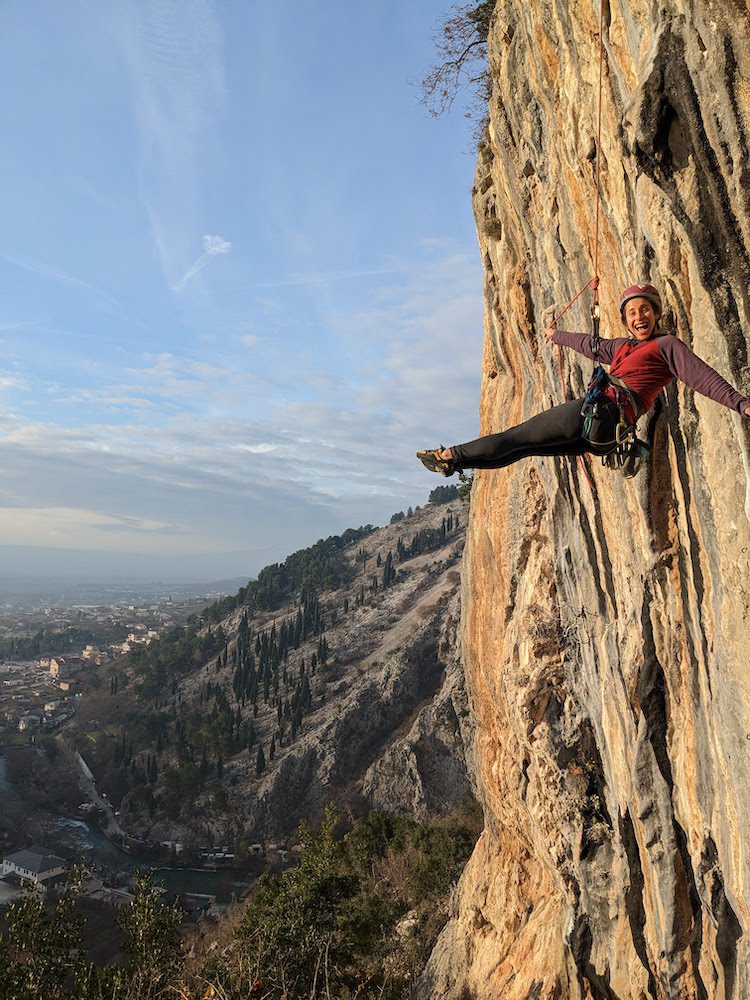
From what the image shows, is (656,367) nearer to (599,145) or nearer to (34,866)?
(599,145)

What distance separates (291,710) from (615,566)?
65921 mm

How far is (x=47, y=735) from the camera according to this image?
254 feet

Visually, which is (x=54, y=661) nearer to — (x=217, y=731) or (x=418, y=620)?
(x=217, y=731)

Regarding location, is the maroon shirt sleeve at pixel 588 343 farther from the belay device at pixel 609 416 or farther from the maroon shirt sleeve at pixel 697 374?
the maroon shirt sleeve at pixel 697 374

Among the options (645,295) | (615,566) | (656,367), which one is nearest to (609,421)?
(656,367)

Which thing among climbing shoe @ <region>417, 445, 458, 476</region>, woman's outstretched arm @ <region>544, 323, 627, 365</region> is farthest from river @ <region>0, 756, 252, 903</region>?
woman's outstretched arm @ <region>544, 323, 627, 365</region>

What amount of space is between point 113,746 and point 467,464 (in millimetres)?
78390

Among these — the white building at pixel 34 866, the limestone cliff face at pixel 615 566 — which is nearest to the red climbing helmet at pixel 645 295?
the limestone cliff face at pixel 615 566

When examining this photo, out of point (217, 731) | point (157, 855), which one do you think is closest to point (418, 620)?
point (217, 731)

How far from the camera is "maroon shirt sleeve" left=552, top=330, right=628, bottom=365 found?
4.79 meters

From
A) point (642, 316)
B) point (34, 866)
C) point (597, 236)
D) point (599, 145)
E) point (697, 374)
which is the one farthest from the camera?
point (34, 866)

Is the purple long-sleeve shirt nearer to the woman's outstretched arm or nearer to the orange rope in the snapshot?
the woman's outstretched arm

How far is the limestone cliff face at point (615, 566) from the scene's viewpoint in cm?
400

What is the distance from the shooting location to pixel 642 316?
169 inches
